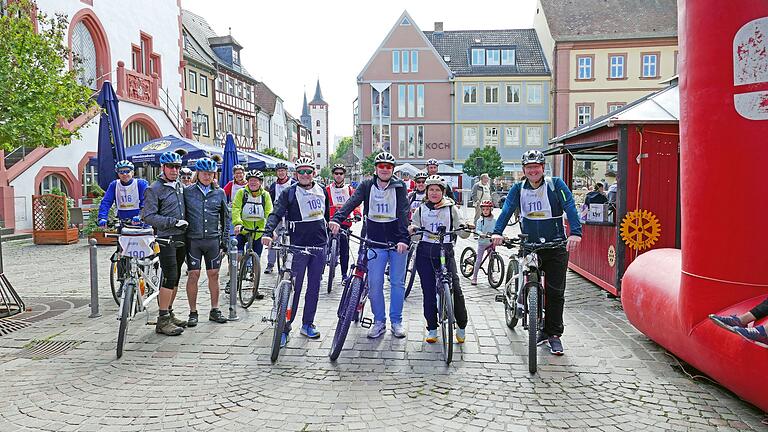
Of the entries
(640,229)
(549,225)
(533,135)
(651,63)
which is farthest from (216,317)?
(651,63)

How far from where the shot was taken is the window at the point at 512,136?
45.1 meters

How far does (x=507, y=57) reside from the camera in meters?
45.6

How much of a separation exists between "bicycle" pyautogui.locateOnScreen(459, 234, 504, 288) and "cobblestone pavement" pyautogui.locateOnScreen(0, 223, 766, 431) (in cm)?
252

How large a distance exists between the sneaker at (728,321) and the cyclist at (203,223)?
5108mm

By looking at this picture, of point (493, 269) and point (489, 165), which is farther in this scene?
point (489, 165)

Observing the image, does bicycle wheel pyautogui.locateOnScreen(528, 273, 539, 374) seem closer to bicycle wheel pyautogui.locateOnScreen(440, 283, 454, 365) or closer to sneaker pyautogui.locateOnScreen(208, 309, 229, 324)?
bicycle wheel pyautogui.locateOnScreen(440, 283, 454, 365)

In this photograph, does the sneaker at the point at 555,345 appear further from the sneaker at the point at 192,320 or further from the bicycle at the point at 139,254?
the bicycle at the point at 139,254

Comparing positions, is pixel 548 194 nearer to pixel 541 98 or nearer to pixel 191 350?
pixel 191 350

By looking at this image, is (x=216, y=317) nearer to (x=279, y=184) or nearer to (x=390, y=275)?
(x=390, y=275)

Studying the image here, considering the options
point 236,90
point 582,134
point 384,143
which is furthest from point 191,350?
point 236,90

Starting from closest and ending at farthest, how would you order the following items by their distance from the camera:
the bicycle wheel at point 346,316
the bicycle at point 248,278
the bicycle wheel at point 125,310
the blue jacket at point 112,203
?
the bicycle wheel at point 346,316 → the bicycle wheel at point 125,310 → the blue jacket at point 112,203 → the bicycle at point 248,278

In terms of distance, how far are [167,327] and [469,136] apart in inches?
1601

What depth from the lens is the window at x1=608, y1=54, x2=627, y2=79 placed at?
137 feet

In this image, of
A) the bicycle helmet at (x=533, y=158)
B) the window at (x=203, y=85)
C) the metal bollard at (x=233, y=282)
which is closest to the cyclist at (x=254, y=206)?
the metal bollard at (x=233, y=282)
